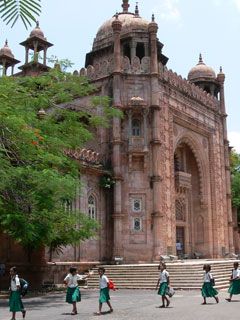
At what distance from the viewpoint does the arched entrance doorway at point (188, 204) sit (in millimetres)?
25766

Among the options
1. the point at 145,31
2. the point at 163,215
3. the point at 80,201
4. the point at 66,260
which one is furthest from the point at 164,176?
the point at 145,31

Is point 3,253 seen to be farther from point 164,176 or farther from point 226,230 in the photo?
point 226,230

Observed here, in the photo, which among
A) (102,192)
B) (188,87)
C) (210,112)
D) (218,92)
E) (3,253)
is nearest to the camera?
(3,253)

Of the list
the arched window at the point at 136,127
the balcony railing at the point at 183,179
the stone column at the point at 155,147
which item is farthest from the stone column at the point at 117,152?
the balcony railing at the point at 183,179

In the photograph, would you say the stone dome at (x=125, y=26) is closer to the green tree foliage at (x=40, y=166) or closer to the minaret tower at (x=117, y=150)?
the minaret tower at (x=117, y=150)

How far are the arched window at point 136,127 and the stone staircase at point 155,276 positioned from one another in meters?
6.49

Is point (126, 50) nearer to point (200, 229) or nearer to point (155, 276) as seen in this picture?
point (200, 229)

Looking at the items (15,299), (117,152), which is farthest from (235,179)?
(15,299)

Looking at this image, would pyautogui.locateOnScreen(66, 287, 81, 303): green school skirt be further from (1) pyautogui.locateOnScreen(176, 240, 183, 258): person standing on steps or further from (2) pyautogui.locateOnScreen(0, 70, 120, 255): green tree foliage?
(1) pyautogui.locateOnScreen(176, 240, 183, 258): person standing on steps

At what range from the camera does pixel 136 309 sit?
10.0 metres

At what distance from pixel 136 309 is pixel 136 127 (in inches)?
512

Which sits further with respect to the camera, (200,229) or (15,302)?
(200,229)

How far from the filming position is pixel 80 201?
19906 millimetres

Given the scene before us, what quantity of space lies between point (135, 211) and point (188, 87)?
844 centimetres
